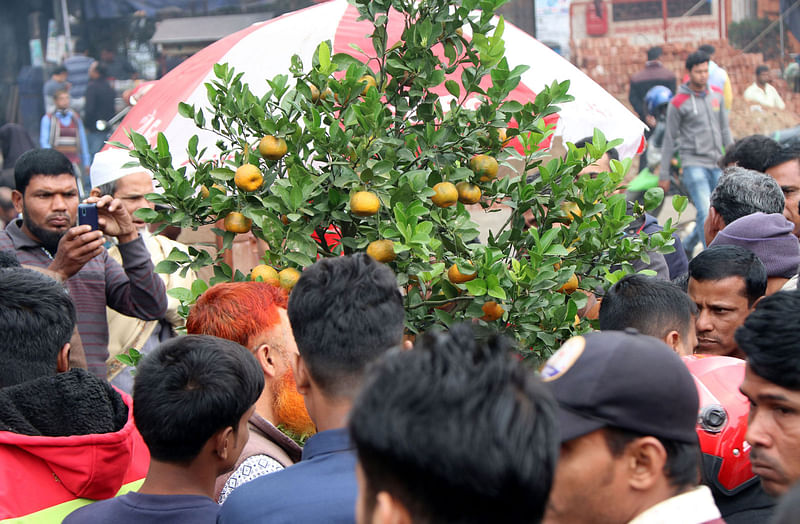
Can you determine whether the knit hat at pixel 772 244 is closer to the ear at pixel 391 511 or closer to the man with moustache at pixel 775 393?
the man with moustache at pixel 775 393

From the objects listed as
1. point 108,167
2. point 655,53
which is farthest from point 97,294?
point 655,53

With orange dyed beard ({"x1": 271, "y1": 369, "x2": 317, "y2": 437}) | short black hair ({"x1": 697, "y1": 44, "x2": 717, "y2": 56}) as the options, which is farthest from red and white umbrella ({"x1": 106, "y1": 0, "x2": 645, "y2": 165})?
short black hair ({"x1": 697, "y1": 44, "x2": 717, "y2": 56})

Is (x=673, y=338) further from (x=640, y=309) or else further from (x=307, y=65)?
(x=307, y=65)

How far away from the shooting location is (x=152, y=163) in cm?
226

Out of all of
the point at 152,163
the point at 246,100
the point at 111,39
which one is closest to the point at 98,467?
the point at 152,163

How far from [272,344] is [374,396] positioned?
4.43 ft

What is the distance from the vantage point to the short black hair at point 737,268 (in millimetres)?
→ 2994

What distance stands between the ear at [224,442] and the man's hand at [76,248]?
145 cm

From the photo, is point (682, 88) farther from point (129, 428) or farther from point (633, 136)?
point (129, 428)

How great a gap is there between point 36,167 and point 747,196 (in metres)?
3.02

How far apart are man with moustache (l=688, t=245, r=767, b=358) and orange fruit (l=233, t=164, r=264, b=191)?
1712 mm

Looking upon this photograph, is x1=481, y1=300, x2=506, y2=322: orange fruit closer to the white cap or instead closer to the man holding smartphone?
the man holding smartphone

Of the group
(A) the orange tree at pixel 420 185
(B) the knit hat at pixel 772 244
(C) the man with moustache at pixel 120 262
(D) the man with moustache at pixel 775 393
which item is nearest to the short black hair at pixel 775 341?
(D) the man with moustache at pixel 775 393

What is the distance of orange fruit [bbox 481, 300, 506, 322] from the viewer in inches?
86.5
